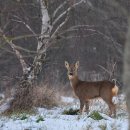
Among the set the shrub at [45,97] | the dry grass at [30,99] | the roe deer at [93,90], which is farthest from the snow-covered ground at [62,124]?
the shrub at [45,97]

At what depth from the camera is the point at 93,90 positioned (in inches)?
571

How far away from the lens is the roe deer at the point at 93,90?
14008mm

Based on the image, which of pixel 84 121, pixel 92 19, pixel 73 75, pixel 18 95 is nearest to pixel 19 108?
pixel 18 95

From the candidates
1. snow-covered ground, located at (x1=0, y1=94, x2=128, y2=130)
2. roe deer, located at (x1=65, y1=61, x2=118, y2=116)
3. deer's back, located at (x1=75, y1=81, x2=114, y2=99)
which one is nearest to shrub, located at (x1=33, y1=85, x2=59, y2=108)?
roe deer, located at (x1=65, y1=61, x2=118, y2=116)

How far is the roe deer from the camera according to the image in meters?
14.0

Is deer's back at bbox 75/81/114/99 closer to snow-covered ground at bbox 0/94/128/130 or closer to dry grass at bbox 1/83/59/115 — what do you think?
dry grass at bbox 1/83/59/115

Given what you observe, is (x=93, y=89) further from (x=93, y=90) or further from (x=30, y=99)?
(x=30, y=99)

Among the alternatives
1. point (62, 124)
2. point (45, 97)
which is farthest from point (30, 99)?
point (62, 124)

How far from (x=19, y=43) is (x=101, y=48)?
540 centimetres

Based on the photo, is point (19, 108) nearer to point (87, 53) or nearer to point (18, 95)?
point (18, 95)

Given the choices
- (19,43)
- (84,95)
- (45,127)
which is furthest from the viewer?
(19,43)

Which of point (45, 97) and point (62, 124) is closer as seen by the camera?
point (62, 124)

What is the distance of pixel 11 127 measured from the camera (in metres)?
10.7

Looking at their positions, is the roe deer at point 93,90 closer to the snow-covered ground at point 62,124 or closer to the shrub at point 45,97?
the shrub at point 45,97
